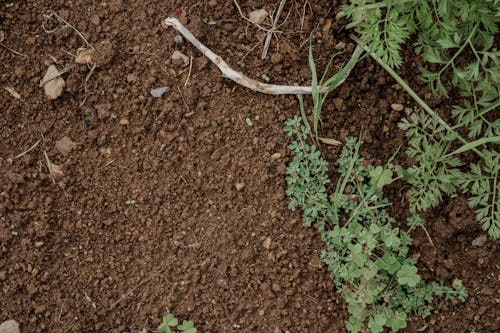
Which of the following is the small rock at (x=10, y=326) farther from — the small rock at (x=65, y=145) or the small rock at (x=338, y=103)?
the small rock at (x=338, y=103)

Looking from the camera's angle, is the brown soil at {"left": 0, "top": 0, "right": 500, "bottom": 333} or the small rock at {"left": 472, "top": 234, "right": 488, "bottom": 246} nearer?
the brown soil at {"left": 0, "top": 0, "right": 500, "bottom": 333}

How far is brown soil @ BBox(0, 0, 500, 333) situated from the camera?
2826mm

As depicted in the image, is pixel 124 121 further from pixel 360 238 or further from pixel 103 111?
pixel 360 238

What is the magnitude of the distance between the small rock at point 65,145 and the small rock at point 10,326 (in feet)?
2.60

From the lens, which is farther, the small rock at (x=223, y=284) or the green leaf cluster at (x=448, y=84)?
the small rock at (x=223, y=284)

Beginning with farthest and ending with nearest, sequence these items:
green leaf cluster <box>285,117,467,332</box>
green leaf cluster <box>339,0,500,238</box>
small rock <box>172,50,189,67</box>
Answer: small rock <box>172,50,189,67</box>, green leaf cluster <box>285,117,467,332</box>, green leaf cluster <box>339,0,500,238</box>

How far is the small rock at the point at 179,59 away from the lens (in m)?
2.90

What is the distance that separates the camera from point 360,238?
2820mm

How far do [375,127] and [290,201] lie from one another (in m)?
0.56

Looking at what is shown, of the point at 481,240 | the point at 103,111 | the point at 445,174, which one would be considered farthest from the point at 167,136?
the point at 481,240

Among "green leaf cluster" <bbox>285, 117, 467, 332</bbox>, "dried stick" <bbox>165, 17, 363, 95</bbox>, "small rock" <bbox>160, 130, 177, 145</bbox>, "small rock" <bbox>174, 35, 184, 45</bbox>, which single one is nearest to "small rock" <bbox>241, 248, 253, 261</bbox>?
"green leaf cluster" <bbox>285, 117, 467, 332</bbox>

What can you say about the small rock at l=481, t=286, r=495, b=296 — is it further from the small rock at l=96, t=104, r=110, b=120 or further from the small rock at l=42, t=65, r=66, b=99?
the small rock at l=42, t=65, r=66, b=99

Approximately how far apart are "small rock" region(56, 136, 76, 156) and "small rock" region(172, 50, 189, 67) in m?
0.62

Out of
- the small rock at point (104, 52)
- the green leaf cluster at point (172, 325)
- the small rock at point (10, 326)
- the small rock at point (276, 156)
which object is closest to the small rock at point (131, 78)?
the small rock at point (104, 52)
